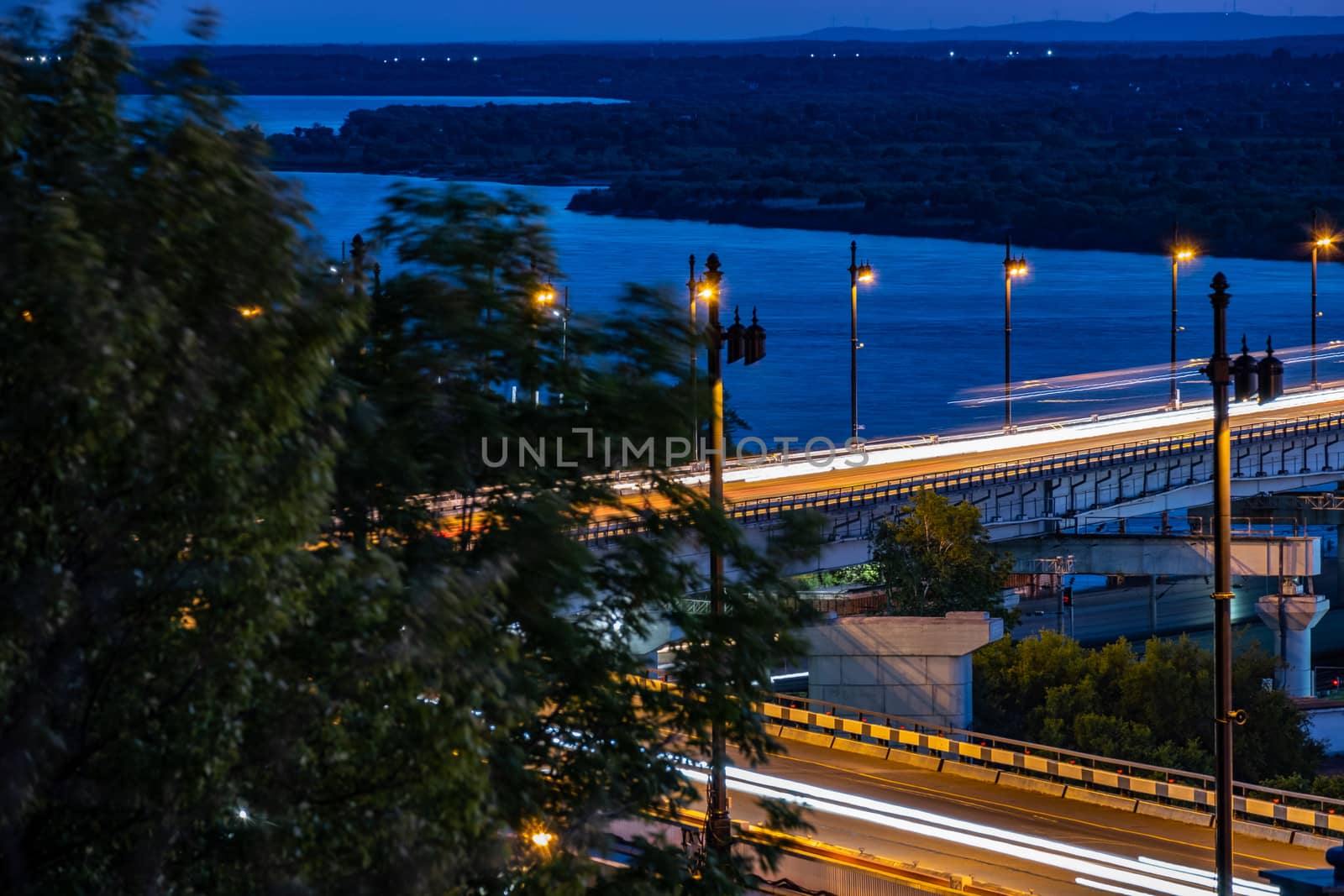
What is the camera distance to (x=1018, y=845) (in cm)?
2114

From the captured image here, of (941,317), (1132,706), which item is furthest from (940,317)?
(1132,706)

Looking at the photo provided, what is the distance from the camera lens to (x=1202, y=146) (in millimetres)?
189250

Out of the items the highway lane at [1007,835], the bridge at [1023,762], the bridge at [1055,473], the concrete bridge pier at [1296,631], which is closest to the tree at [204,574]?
the bridge at [1023,762]

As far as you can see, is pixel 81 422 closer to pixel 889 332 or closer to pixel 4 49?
pixel 4 49

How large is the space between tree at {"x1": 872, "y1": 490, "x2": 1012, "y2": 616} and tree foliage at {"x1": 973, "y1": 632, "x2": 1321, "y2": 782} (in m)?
2.49

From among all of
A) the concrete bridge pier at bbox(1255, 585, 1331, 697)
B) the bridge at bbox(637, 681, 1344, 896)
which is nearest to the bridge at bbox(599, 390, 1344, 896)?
the bridge at bbox(637, 681, 1344, 896)

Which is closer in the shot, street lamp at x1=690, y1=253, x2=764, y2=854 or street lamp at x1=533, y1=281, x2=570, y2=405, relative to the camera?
street lamp at x1=533, y1=281, x2=570, y2=405

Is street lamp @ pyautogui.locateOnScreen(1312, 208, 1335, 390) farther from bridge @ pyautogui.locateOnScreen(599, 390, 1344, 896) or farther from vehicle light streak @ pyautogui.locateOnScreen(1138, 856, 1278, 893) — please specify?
vehicle light streak @ pyautogui.locateOnScreen(1138, 856, 1278, 893)

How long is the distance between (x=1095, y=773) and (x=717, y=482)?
359 inches

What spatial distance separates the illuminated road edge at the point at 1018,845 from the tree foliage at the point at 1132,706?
845cm

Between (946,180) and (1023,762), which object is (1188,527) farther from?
(946,180)

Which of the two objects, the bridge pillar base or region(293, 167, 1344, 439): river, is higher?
region(293, 167, 1344, 439): river

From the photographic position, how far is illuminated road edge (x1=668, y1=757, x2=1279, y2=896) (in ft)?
63.5

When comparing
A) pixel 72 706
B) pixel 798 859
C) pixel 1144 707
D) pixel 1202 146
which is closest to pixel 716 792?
pixel 798 859
